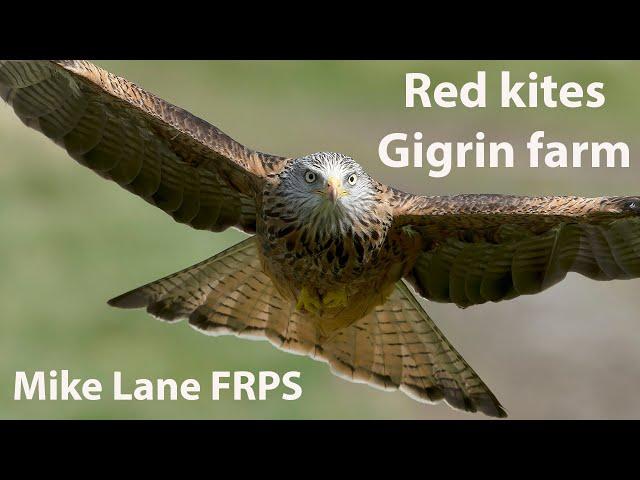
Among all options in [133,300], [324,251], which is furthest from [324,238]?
[133,300]

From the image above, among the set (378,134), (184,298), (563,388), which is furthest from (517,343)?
(184,298)

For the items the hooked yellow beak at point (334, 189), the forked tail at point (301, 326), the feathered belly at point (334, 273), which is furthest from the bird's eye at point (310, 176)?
the forked tail at point (301, 326)

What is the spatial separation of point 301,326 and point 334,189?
5.18 feet

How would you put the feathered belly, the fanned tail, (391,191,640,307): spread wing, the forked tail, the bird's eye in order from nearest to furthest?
(391,191,640,307): spread wing, the bird's eye, the feathered belly, the fanned tail, the forked tail

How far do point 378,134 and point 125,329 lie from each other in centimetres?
410

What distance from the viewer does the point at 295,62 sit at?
18641 millimetres

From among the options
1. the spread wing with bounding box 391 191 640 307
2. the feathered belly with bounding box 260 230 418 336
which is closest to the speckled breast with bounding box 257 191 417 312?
the feathered belly with bounding box 260 230 418 336

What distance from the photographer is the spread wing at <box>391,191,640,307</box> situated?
10.6 metres

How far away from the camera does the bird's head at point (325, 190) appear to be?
10.8 m

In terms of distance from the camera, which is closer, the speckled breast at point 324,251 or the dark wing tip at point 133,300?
the speckled breast at point 324,251

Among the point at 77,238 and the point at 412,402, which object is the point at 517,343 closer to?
the point at 412,402

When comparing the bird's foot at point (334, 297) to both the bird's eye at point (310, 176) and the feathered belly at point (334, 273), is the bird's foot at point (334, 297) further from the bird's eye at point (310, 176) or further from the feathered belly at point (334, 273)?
the bird's eye at point (310, 176)

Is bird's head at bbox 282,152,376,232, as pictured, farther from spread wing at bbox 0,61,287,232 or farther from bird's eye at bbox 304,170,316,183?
spread wing at bbox 0,61,287,232

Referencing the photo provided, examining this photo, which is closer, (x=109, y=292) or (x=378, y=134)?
(x=109, y=292)
